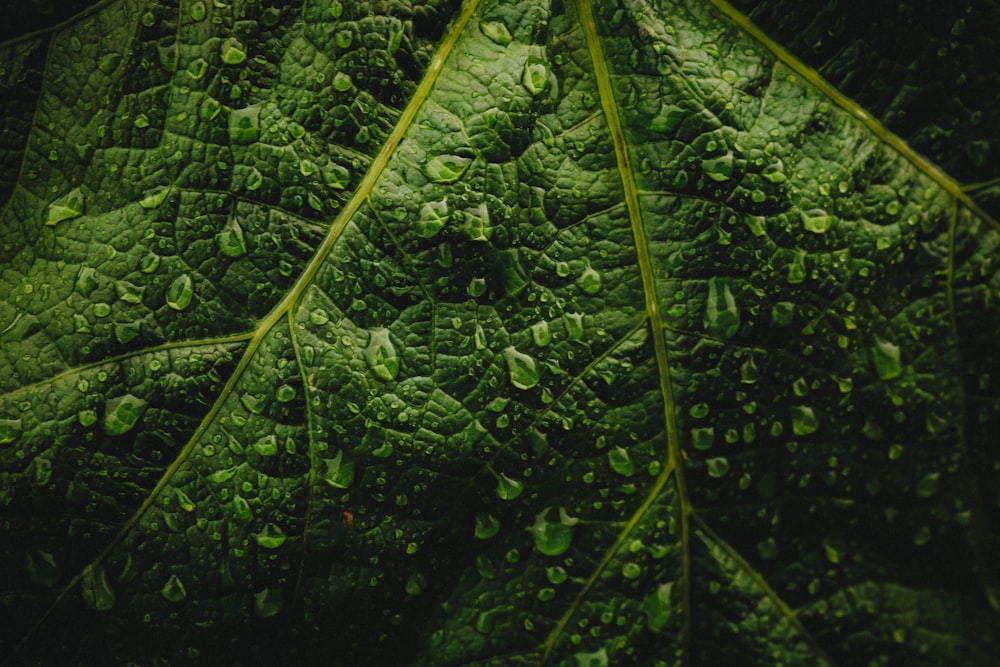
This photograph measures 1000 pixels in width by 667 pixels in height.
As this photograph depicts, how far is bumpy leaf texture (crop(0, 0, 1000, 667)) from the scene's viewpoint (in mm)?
934

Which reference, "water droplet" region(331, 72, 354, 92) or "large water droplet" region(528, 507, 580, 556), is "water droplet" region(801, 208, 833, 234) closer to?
"large water droplet" region(528, 507, 580, 556)

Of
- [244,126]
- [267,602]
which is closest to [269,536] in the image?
[267,602]

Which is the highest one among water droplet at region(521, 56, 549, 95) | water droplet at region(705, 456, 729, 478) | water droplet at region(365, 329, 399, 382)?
water droplet at region(521, 56, 549, 95)

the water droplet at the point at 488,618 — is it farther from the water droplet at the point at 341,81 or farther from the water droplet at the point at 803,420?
the water droplet at the point at 341,81

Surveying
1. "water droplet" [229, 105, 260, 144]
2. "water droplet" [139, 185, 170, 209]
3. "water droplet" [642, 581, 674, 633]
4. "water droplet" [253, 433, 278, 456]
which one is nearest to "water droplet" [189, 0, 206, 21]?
"water droplet" [229, 105, 260, 144]

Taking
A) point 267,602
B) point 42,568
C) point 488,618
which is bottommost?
point 42,568

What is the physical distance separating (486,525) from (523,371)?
27 cm

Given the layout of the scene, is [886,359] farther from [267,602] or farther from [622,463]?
[267,602]

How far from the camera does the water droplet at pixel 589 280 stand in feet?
3.12

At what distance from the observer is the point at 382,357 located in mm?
960

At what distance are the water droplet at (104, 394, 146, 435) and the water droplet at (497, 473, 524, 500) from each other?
587 millimetres

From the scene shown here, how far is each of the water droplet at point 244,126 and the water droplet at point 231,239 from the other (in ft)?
0.42

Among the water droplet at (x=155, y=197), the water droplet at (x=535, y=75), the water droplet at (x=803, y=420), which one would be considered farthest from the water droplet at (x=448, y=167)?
the water droplet at (x=803, y=420)

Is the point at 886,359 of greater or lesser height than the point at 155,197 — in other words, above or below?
above
